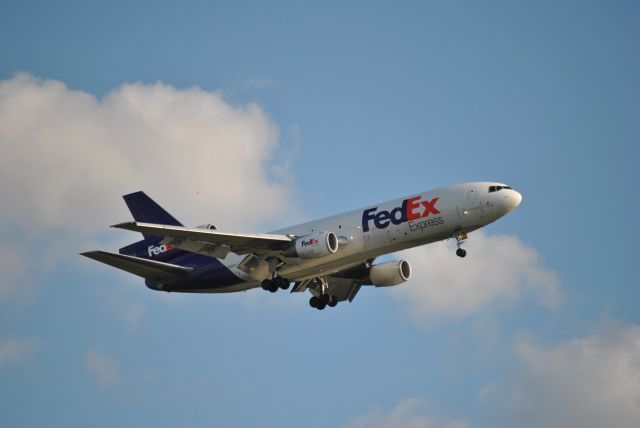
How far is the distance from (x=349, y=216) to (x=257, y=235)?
5.24 meters

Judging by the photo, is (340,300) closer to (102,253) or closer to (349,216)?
(349,216)

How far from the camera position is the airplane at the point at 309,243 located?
5616cm

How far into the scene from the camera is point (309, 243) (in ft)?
185

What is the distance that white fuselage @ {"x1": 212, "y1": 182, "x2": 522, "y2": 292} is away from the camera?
56156 millimetres

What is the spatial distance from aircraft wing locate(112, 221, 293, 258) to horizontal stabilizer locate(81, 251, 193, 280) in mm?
3487

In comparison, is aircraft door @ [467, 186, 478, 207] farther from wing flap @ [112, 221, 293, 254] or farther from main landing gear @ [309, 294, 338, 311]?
main landing gear @ [309, 294, 338, 311]

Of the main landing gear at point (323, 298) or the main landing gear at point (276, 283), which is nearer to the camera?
the main landing gear at point (276, 283)

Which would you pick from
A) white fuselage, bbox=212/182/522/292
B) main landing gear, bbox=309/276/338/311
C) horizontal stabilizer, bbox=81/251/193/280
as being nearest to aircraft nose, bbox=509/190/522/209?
white fuselage, bbox=212/182/522/292

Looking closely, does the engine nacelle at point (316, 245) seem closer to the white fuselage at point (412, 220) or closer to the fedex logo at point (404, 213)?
the white fuselage at point (412, 220)

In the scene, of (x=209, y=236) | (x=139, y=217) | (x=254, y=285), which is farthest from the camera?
(x=139, y=217)

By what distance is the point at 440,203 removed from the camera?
5641 cm

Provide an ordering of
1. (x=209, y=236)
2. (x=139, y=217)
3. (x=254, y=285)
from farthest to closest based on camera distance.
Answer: (x=139, y=217) → (x=254, y=285) → (x=209, y=236)

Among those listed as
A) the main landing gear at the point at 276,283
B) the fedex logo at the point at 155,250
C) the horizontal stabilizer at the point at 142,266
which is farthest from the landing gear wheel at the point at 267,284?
the fedex logo at the point at 155,250

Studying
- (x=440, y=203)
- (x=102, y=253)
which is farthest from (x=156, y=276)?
(x=440, y=203)
